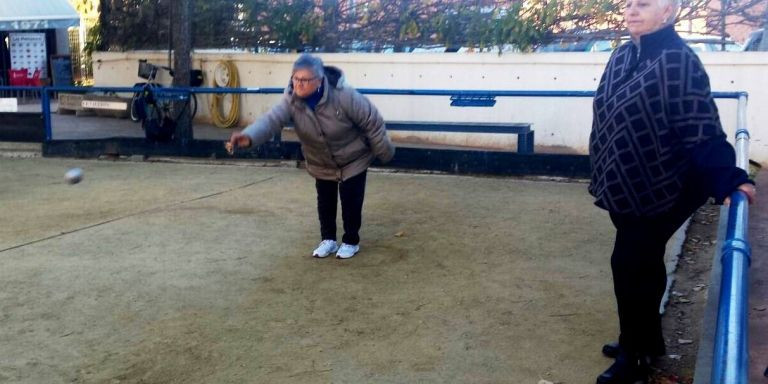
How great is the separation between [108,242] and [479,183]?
13.0ft

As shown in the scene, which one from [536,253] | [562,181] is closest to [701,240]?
[536,253]

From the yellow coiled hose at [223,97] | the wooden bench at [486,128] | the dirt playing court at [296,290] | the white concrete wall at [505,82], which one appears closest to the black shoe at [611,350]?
the dirt playing court at [296,290]

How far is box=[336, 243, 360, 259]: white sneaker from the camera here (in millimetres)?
5879

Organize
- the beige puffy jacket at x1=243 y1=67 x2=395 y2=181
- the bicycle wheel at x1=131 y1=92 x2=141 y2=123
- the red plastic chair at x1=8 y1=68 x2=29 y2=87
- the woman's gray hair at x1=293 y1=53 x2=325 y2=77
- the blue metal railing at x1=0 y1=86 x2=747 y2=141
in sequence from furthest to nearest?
the red plastic chair at x1=8 y1=68 x2=29 y2=87 → the bicycle wheel at x1=131 y1=92 x2=141 y2=123 → the blue metal railing at x1=0 y1=86 x2=747 y2=141 → the beige puffy jacket at x1=243 y1=67 x2=395 y2=181 → the woman's gray hair at x1=293 y1=53 x2=325 y2=77

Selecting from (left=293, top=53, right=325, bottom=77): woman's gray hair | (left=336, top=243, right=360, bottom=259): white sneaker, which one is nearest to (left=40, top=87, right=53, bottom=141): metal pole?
(left=336, top=243, right=360, bottom=259): white sneaker

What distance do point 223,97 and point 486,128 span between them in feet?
20.6

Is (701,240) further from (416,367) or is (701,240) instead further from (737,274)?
(737,274)

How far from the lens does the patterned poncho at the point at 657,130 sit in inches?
129

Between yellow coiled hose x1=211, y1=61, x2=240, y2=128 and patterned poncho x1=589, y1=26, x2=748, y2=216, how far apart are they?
11.4 meters

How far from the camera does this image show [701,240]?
645cm

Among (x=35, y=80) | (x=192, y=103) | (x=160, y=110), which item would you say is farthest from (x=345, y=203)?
(x=35, y=80)

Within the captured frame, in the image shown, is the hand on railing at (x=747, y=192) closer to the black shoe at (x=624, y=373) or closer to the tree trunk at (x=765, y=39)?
the black shoe at (x=624, y=373)

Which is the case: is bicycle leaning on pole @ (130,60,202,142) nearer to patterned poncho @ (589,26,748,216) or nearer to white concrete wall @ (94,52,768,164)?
white concrete wall @ (94,52,768,164)

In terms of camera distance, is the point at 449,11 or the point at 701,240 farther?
the point at 449,11
